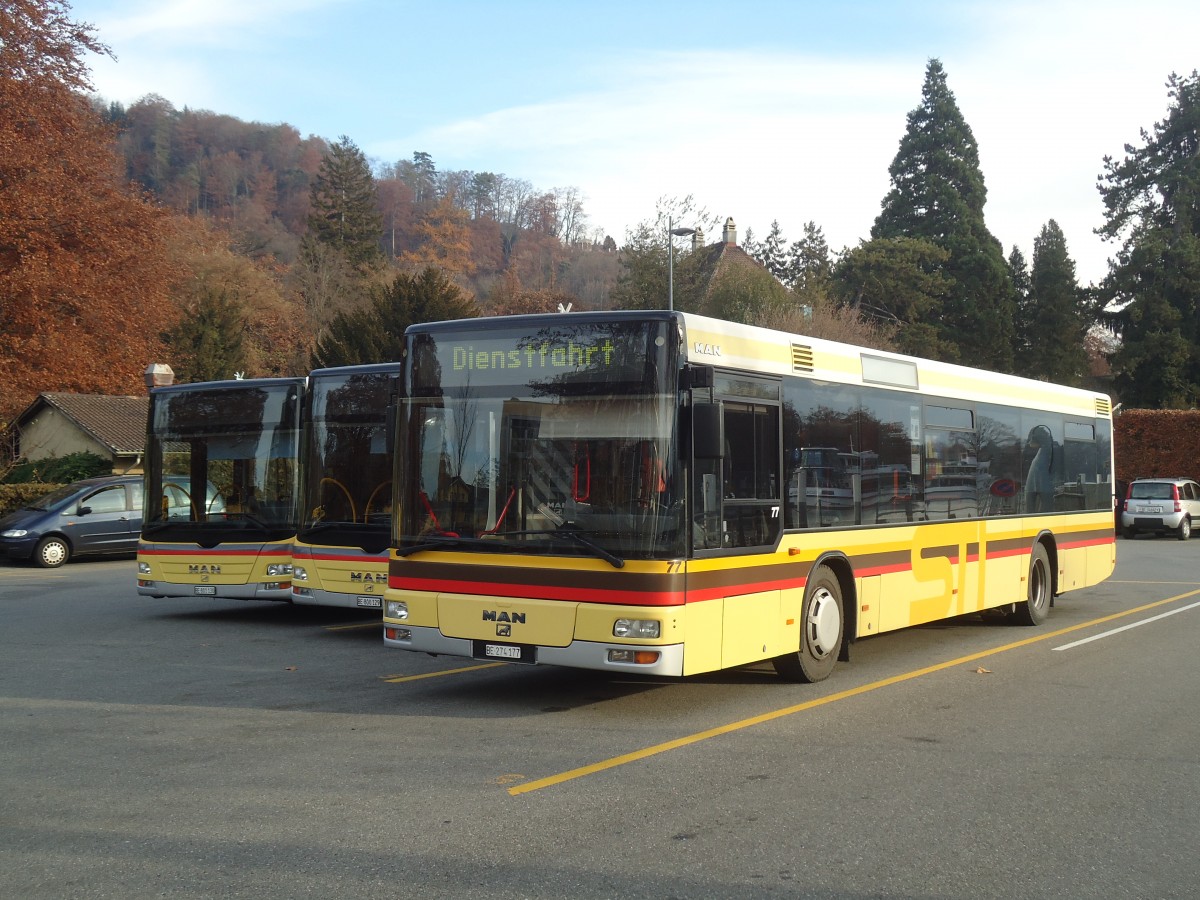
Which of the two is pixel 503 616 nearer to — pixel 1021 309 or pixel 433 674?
pixel 433 674

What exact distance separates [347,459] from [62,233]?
2834 centimetres

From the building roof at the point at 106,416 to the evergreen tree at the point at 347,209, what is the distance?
41.3 meters

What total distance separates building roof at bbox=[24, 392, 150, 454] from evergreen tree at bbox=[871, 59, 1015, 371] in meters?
38.8

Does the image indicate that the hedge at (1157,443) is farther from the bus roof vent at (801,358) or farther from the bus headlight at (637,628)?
the bus headlight at (637,628)

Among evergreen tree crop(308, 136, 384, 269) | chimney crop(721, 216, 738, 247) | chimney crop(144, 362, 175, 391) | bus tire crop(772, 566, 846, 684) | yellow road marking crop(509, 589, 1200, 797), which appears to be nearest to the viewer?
yellow road marking crop(509, 589, 1200, 797)

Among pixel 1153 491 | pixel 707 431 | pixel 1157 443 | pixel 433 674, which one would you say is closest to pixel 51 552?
pixel 433 674

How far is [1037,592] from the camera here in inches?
568

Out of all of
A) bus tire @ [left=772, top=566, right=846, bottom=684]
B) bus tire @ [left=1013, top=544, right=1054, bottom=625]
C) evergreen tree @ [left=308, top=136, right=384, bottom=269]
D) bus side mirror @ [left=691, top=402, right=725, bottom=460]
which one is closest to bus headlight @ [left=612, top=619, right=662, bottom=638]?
bus side mirror @ [left=691, top=402, right=725, bottom=460]

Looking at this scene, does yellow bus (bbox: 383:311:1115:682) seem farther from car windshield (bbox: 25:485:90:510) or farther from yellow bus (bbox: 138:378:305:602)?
car windshield (bbox: 25:485:90:510)

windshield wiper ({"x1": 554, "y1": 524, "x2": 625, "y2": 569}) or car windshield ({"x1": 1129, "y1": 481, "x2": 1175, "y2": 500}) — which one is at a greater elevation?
car windshield ({"x1": 1129, "y1": 481, "x2": 1175, "y2": 500})

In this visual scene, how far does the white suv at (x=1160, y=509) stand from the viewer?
35.4 m

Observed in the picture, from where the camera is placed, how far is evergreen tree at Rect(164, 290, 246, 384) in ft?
173

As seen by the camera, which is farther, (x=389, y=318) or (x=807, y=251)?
(x=807, y=251)

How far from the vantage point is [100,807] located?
6.20 metres
